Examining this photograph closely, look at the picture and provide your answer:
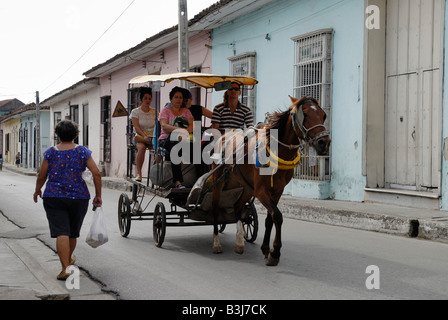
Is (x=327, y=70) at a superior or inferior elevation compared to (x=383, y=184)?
superior

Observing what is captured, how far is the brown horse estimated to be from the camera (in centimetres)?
554

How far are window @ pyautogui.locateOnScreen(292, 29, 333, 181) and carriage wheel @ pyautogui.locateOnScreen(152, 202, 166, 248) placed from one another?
4950 millimetres

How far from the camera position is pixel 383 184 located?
10.9 metres

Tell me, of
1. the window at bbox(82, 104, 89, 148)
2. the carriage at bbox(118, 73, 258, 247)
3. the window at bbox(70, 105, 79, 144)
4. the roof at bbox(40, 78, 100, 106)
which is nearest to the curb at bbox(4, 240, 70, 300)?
the carriage at bbox(118, 73, 258, 247)

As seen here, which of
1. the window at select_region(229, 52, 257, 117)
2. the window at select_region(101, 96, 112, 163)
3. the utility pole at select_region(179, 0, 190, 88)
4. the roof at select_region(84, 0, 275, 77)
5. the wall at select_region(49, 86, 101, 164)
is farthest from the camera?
the wall at select_region(49, 86, 101, 164)

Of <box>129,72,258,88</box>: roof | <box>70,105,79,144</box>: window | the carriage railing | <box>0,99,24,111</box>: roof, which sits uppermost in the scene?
<box>0,99,24,111</box>: roof

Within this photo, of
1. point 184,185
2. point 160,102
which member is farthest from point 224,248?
point 160,102

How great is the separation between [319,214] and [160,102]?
11702 mm

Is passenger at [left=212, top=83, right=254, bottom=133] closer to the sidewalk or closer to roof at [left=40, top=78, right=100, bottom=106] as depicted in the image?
the sidewalk

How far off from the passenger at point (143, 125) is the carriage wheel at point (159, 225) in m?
1.29

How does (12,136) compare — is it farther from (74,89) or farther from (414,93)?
(414,93)

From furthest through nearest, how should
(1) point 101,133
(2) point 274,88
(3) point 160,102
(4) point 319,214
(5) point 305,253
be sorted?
(1) point 101,133, (3) point 160,102, (2) point 274,88, (4) point 319,214, (5) point 305,253

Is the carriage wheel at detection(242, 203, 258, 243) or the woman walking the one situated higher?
the woman walking
